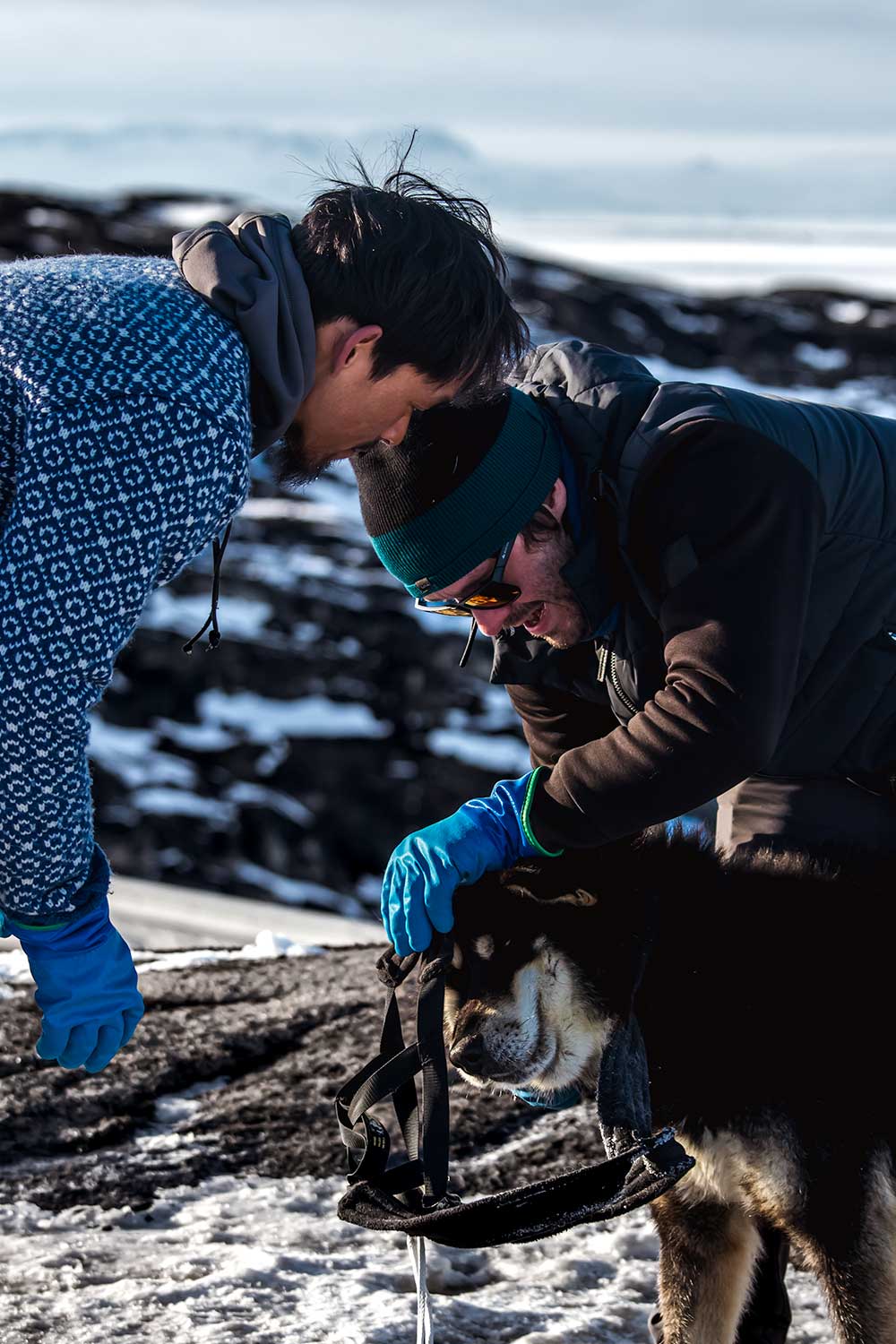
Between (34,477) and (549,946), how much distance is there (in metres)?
1.31

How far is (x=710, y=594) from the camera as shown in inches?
86.3

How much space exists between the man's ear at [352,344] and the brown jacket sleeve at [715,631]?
1.74ft

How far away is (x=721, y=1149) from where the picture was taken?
8.28ft

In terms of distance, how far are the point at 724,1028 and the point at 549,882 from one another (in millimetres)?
417

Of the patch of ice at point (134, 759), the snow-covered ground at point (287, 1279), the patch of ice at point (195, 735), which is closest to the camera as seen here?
the snow-covered ground at point (287, 1279)

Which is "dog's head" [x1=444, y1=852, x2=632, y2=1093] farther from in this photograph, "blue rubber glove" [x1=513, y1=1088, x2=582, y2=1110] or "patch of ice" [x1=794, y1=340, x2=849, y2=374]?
"patch of ice" [x1=794, y1=340, x2=849, y2=374]

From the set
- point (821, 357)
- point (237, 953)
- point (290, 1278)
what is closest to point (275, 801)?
point (237, 953)

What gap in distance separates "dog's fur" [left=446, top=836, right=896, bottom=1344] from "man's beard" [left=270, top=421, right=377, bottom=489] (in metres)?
0.82

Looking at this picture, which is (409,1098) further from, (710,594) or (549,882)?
(710,594)

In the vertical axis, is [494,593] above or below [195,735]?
above

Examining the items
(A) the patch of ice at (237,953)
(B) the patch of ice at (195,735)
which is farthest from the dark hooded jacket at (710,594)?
(B) the patch of ice at (195,735)

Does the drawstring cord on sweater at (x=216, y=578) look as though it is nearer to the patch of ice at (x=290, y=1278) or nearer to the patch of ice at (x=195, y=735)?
the patch of ice at (x=290, y=1278)

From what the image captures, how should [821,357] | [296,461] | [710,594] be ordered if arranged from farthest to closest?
[821,357] → [296,461] → [710,594]

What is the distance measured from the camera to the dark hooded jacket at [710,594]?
219 centimetres
